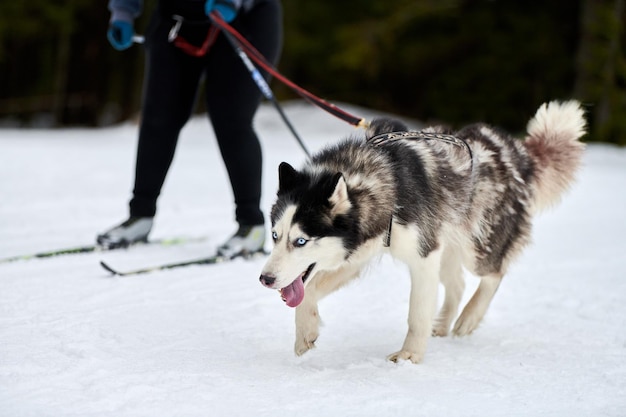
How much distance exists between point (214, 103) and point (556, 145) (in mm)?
1921

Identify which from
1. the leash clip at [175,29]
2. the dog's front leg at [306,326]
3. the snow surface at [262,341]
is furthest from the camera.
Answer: the leash clip at [175,29]

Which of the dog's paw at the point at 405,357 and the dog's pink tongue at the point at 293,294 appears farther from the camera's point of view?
the dog's paw at the point at 405,357

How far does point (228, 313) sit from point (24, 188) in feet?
14.0

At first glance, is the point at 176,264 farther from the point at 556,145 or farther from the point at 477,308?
the point at 556,145

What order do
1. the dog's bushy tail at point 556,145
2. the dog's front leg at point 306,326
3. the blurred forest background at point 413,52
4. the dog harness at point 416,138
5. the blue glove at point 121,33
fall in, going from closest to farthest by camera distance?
1. the dog's front leg at point 306,326
2. the dog harness at point 416,138
3. the dog's bushy tail at point 556,145
4. the blue glove at point 121,33
5. the blurred forest background at point 413,52

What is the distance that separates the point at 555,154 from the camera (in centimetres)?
373

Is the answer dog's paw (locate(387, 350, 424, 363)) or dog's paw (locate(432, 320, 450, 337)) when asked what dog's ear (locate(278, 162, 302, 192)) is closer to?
dog's paw (locate(387, 350, 424, 363))

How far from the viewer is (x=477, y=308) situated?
3.35 m

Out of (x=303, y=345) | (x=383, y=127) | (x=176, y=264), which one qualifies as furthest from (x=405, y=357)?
(x=176, y=264)

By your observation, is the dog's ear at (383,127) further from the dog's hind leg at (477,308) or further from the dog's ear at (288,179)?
the dog's hind leg at (477,308)

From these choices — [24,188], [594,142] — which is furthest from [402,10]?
[24,188]

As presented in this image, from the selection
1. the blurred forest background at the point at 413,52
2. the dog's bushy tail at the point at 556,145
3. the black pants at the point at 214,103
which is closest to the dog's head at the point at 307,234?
the dog's bushy tail at the point at 556,145

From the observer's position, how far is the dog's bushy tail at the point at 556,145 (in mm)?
3709

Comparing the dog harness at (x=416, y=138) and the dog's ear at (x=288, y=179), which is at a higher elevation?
the dog harness at (x=416, y=138)
